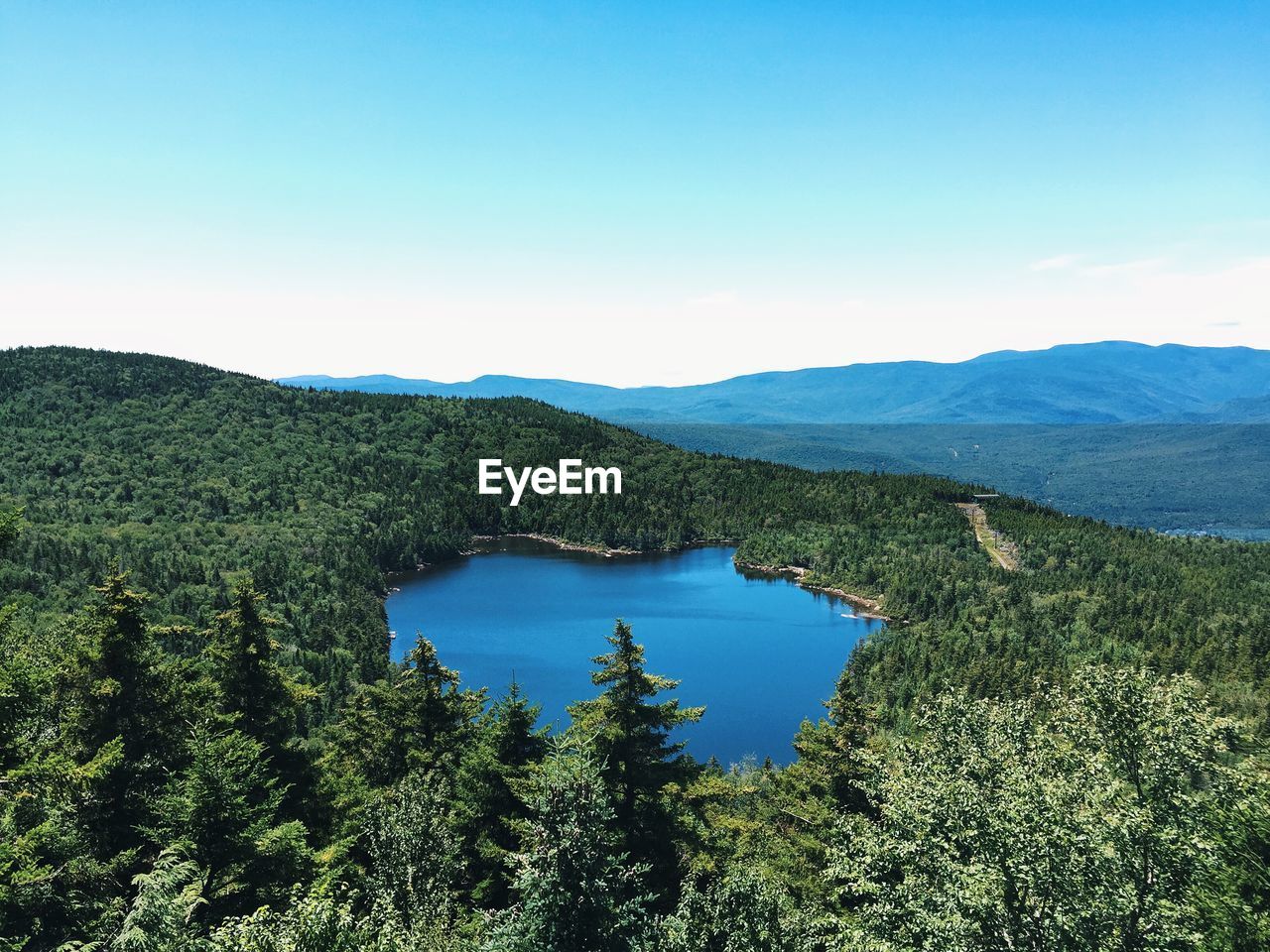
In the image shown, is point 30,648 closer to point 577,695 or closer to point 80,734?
point 80,734

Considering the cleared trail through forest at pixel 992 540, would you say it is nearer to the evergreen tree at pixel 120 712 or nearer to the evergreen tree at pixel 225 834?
the evergreen tree at pixel 225 834

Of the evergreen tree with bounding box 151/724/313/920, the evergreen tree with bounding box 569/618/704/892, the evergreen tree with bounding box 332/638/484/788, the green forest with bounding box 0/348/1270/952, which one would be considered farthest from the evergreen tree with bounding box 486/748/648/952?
the evergreen tree with bounding box 332/638/484/788

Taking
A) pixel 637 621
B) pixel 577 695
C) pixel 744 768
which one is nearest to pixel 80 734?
pixel 744 768

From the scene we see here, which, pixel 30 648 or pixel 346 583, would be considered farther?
pixel 346 583

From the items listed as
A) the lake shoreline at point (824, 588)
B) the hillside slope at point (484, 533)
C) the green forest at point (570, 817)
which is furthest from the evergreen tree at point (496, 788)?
the lake shoreline at point (824, 588)

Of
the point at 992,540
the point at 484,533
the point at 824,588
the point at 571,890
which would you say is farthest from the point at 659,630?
the point at 571,890

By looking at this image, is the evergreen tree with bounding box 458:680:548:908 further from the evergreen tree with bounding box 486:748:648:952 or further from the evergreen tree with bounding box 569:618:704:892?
the evergreen tree with bounding box 486:748:648:952
